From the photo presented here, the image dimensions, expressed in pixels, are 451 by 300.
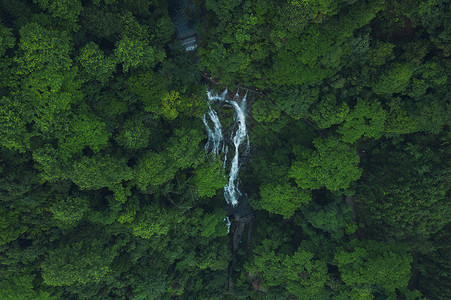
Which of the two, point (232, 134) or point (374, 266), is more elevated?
point (232, 134)

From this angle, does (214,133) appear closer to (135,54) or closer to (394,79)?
(135,54)

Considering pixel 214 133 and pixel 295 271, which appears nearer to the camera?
pixel 295 271

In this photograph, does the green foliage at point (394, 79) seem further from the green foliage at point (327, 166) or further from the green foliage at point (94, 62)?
the green foliage at point (94, 62)

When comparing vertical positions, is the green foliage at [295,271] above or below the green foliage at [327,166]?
below

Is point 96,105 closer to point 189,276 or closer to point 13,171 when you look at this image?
point 13,171

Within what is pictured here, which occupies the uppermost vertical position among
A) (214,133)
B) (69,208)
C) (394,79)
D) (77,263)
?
(394,79)


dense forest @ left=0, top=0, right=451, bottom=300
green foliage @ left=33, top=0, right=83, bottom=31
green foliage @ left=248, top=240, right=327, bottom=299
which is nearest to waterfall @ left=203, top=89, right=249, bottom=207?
dense forest @ left=0, top=0, right=451, bottom=300

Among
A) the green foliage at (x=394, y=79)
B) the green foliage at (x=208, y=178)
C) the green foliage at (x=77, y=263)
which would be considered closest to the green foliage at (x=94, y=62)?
the green foliage at (x=208, y=178)

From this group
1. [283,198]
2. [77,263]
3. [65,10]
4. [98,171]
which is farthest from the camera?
[283,198]

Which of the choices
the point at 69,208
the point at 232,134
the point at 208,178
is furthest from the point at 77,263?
the point at 232,134
